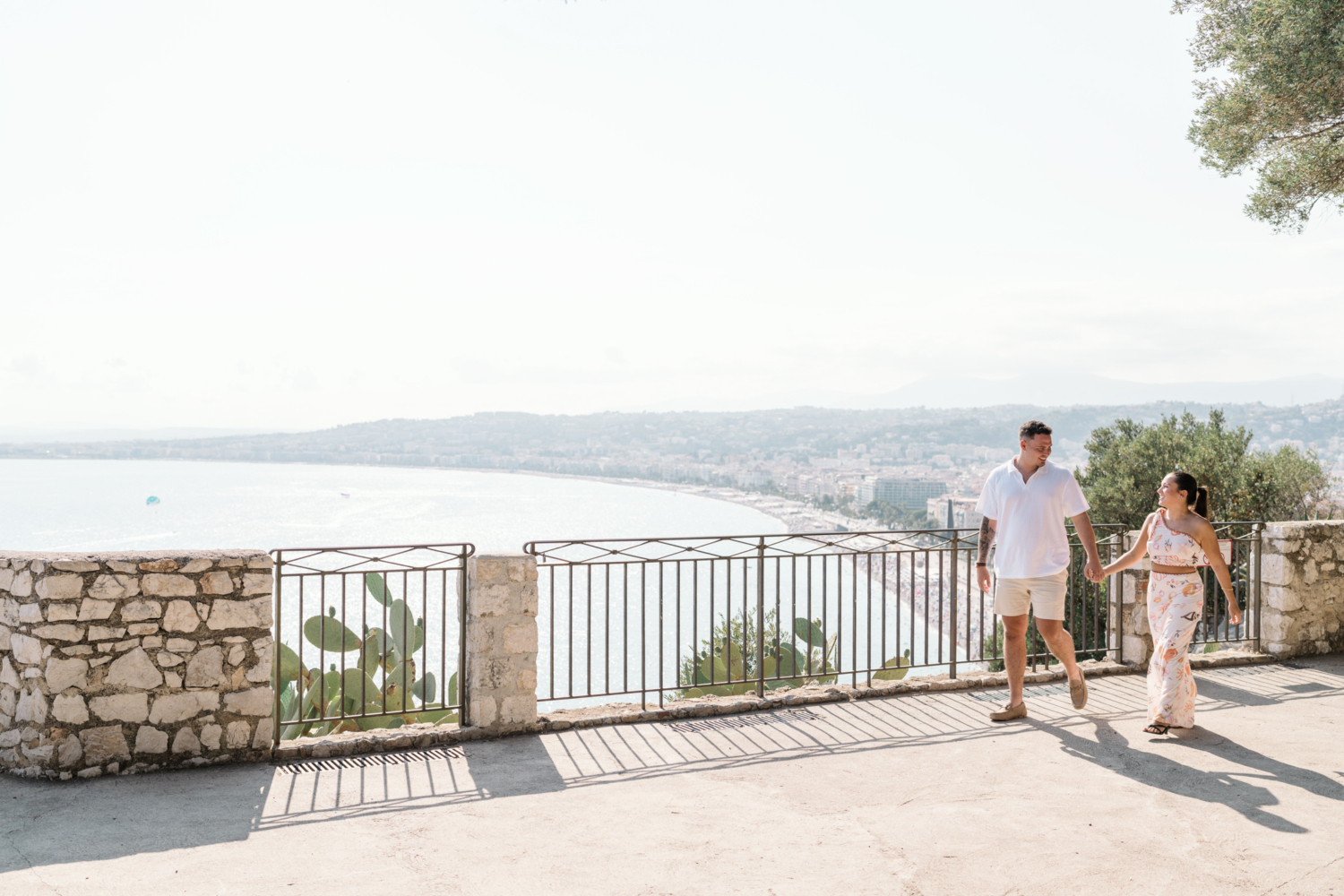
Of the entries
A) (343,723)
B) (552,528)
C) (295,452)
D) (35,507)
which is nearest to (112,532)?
(295,452)

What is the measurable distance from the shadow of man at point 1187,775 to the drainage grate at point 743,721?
152cm

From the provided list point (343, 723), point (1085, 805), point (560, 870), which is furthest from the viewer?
point (343, 723)

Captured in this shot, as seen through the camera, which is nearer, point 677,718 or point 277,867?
point 277,867

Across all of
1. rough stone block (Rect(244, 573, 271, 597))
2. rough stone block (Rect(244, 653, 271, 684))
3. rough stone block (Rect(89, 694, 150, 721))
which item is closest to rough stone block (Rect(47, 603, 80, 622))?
rough stone block (Rect(89, 694, 150, 721))

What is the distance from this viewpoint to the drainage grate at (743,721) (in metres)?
5.43

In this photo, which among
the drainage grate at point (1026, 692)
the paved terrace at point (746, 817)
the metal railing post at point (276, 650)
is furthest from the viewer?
the drainage grate at point (1026, 692)

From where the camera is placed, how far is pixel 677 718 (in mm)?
5605

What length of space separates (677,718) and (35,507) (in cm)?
13182

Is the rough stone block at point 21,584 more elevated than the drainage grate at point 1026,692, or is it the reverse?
the rough stone block at point 21,584

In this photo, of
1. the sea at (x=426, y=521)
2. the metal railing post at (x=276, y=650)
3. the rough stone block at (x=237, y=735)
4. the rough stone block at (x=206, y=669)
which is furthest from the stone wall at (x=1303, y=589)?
the sea at (x=426, y=521)

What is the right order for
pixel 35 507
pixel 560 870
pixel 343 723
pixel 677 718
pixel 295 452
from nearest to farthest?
1. pixel 560 870
2. pixel 677 718
3. pixel 343 723
4. pixel 295 452
5. pixel 35 507

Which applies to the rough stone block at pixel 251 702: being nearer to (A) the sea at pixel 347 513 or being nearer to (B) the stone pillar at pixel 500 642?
(B) the stone pillar at pixel 500 642

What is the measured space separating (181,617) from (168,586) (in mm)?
176

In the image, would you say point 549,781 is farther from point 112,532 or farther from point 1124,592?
point 112,532
